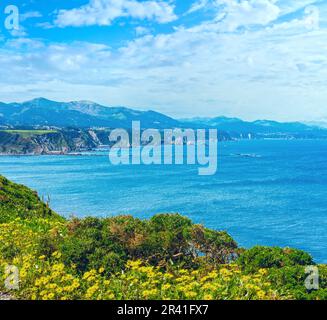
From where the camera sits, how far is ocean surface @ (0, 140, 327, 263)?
2459 inches

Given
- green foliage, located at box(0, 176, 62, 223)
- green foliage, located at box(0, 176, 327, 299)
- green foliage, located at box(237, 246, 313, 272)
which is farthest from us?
green foliage, located at box(0, 176, 62, 223)

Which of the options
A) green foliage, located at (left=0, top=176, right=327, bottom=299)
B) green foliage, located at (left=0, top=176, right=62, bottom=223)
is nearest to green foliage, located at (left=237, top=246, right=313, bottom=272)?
green foliage, located at (left=0, top=176, right=327, bottom=299)

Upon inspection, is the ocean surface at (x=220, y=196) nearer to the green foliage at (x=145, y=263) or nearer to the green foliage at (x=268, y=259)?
the green foliage at (x=268, y=259)

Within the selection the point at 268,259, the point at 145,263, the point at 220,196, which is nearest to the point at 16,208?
the point at 145,263

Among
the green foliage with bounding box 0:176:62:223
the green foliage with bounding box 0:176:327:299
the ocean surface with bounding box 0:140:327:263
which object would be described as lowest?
the ocean surface with bounding box 0:140:327:263

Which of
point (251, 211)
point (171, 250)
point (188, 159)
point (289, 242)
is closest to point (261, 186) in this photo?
point (251, 211)

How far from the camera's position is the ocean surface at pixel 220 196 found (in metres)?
62.5

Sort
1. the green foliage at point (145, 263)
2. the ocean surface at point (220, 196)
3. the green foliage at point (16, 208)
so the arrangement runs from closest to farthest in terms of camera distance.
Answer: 1. the green foliage at point (145, 263)
2. the green foliage at point (16, 208)
3. the ocean surface at point (220, 196)

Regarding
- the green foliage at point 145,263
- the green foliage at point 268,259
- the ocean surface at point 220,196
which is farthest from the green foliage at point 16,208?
the ocean surface at point 220,196

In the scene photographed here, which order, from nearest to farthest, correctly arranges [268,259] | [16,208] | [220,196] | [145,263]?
[145,263] < [268,259] < [16,208] < [220,196]

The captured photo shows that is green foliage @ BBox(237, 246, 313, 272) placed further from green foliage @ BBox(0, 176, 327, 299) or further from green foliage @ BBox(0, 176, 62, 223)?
green foliage @ BBox(0, 176, 62, 223)

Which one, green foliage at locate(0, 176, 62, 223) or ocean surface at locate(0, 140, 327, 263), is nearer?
green foliage at locate(0, 176, 62, 223)

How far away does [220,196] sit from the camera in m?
86.2

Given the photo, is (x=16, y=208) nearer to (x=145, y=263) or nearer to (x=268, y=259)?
(x=145, y=263)
